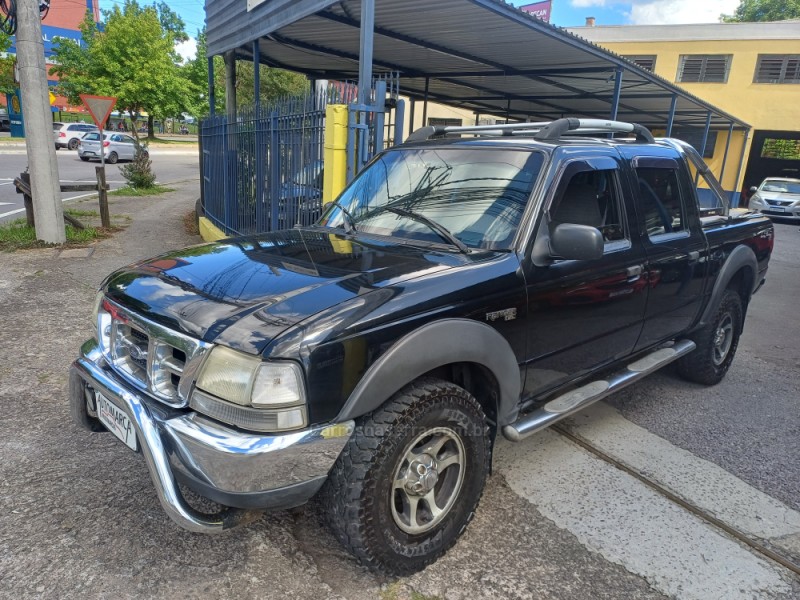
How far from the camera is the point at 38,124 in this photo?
8.41 meters

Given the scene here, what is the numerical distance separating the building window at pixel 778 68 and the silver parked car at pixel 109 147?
2809 cm

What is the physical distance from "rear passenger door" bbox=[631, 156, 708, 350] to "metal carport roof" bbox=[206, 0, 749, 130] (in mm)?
2742

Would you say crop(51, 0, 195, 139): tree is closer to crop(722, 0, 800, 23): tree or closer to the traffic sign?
the traffic sign

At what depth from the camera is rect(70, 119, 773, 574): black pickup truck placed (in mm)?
2119

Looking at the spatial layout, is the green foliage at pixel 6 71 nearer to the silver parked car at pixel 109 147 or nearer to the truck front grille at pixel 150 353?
the silver parked car at pixel 109 147

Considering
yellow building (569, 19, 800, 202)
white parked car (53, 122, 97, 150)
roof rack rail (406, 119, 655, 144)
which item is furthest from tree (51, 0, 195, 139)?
roof rack rail (406, 119, 655, 144)

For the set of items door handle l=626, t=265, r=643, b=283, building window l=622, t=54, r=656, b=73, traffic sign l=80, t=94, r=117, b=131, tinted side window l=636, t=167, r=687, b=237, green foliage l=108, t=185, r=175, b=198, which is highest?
building window l=622, t=54, r=656, b=73

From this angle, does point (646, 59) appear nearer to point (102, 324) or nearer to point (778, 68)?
point (778, 68)

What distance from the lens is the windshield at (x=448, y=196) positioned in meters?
3.00

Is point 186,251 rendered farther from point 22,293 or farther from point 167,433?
point 22,293

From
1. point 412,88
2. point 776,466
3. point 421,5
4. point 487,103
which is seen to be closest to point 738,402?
point 776,466

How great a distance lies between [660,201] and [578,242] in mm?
1467

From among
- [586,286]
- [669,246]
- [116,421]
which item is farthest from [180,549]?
[669,246]

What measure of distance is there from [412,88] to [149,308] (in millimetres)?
12733
